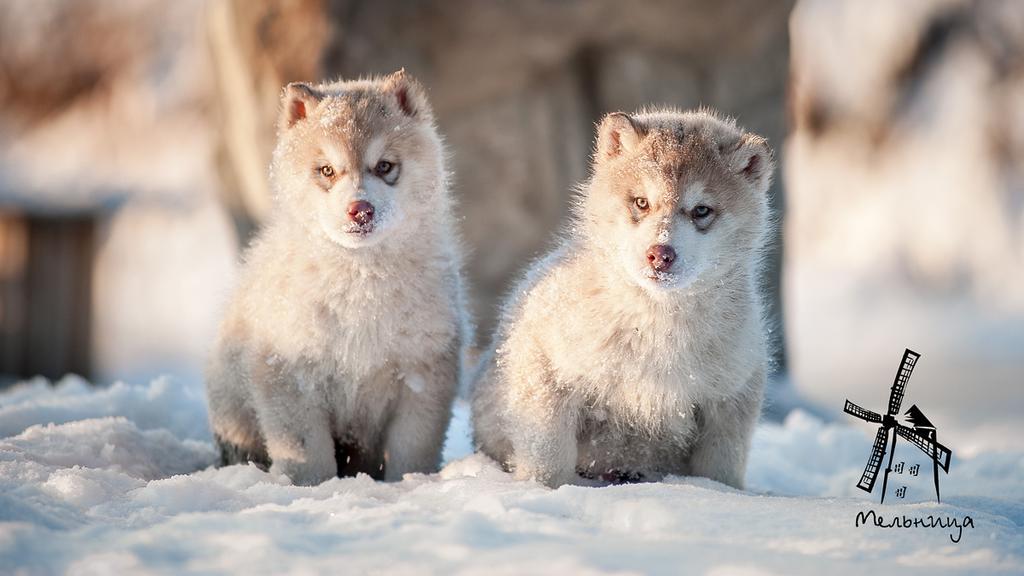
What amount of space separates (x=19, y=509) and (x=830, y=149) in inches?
458

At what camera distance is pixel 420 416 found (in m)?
3.66

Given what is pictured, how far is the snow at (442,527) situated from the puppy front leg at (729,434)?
0.15 meters

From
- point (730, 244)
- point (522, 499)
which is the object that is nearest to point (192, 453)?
point (522, 499)

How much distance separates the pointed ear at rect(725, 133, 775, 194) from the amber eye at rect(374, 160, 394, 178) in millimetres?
1158

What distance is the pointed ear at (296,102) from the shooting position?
369 cm

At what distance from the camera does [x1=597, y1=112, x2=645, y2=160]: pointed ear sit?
3.30m

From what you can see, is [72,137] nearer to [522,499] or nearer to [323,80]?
[323,80]

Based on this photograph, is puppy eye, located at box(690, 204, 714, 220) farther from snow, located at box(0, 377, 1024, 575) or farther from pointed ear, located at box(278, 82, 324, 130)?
pointed ear, located at box(278, 82, 324, 130)

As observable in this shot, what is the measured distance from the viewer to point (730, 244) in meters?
3.26

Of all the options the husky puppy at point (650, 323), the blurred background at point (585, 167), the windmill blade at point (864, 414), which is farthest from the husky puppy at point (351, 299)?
the blurred background at point (585, 167)

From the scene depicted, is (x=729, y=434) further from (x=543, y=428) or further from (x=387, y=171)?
(x=387, y=171)

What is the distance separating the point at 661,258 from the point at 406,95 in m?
1.32

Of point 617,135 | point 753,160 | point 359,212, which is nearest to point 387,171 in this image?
point 359,212

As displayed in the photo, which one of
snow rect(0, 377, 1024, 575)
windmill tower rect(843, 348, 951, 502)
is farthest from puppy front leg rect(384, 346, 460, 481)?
windmill tower rect(843, 348, 951, 502)
